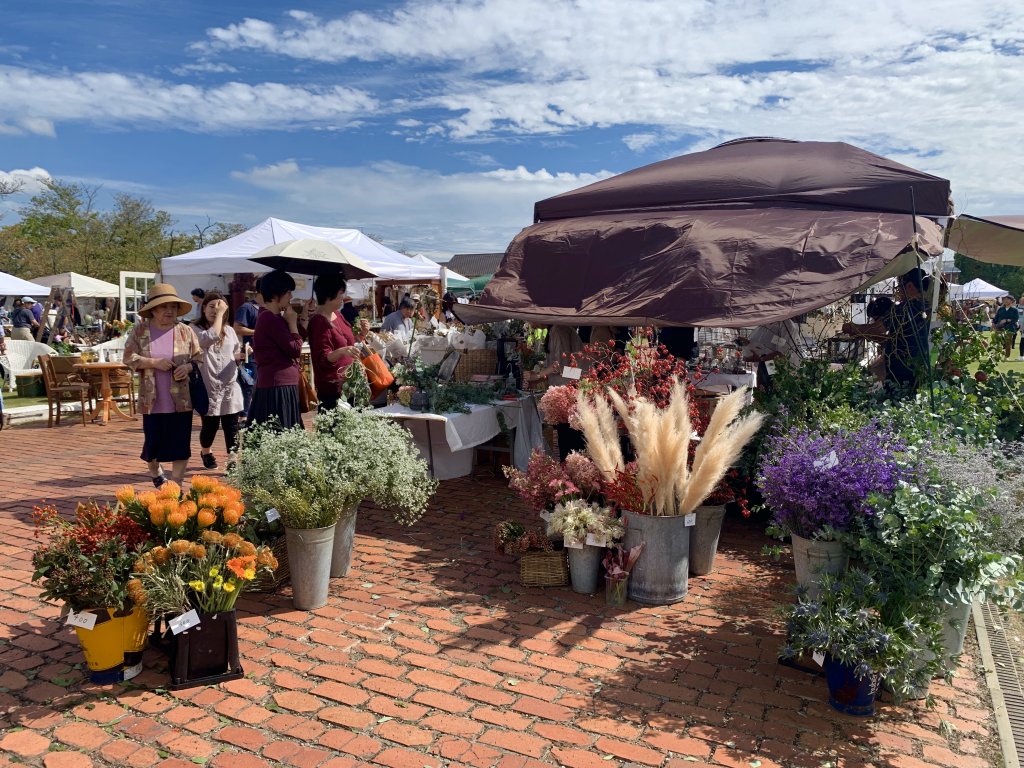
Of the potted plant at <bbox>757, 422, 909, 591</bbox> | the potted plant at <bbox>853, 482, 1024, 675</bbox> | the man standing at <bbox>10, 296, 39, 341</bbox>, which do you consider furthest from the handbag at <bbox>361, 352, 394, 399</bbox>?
the man standing at <bbox>10, 296, 39, 341</bbox>

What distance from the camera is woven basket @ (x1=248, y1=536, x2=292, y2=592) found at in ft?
14.3

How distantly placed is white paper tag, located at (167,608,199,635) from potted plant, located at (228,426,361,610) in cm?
83

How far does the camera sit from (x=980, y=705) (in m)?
3.28

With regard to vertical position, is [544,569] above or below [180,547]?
below

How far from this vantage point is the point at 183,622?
10.5 ft

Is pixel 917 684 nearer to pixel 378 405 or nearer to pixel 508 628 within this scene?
pixel 508 628

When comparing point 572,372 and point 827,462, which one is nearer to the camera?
point 827,462

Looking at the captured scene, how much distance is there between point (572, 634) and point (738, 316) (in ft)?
8.86

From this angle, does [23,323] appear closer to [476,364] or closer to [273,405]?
[476,364]

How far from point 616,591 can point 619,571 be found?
0.14 m

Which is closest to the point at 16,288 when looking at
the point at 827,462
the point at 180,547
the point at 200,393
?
the point at 200,393

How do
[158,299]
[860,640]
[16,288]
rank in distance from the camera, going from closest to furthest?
[860,640], [158,299], [16,288]

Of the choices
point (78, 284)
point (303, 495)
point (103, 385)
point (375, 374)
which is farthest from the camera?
point (78, 284)

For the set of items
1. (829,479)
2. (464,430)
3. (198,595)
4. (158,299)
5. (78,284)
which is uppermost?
(78,284)
